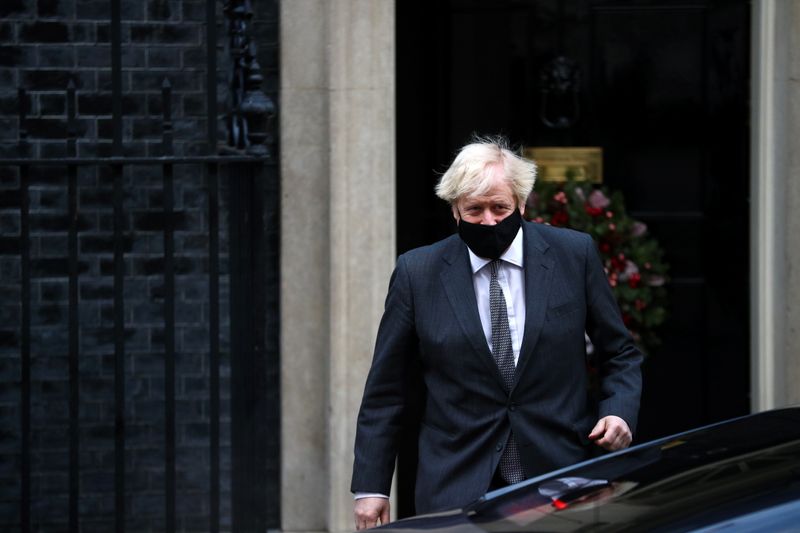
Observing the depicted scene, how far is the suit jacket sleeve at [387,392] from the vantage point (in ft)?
13.5

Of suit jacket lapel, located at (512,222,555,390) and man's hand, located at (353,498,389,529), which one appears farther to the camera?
man's hand, located at (353,498,389,529)

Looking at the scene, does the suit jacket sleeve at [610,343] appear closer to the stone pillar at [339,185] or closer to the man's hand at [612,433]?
the man's hand at [612,433]

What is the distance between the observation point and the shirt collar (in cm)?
404

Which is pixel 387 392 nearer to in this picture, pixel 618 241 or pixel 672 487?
pixel 672 487

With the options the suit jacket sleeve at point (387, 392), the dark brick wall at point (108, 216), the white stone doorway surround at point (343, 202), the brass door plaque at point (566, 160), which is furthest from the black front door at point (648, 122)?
the suit jacket sleeve at point (387, 392)

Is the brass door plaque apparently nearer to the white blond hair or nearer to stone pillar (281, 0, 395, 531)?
stone pillar (281, 0, 395, 531)

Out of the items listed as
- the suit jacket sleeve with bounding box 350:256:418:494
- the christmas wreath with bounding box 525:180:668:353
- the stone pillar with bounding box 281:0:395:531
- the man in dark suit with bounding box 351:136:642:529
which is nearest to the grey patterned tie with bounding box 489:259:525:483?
the man in dark suit with bounding box 351:136:642:529

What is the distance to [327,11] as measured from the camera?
6414 mm

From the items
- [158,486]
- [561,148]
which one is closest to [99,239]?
[158,486]

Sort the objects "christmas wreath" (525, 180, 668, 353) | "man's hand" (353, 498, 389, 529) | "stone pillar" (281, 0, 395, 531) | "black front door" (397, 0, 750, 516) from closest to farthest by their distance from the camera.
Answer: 1. "man's hand" (353, 498, 389, 529)
2. "stone pillar" (281, 0, 395, 531)
3. "christmas wreath" (525, 180, 668, 353)
4. "black front door" (397, 0, 750, 516)

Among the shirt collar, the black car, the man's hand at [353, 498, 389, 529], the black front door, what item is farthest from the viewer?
the black front door

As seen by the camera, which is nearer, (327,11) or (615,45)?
(327,11)

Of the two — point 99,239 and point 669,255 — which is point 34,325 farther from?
point 669,255

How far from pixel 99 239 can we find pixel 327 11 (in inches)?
56.5
